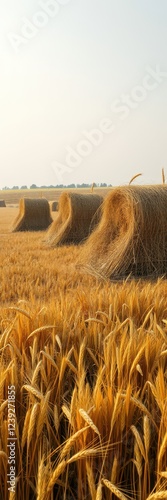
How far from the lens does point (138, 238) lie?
6492 mm

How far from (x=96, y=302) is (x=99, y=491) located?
2111 mm

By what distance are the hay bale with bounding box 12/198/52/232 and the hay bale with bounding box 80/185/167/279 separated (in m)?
9.64

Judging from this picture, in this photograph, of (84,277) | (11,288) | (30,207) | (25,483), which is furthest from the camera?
(30,207)

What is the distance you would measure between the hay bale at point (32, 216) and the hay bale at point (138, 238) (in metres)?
9.64

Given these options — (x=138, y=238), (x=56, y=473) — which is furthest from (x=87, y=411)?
(x=138, y=238)

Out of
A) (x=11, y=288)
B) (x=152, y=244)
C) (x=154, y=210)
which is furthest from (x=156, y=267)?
(x=11, y=288)

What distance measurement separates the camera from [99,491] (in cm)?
94

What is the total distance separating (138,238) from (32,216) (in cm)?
1075

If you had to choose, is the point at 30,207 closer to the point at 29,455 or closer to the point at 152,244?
the point at 152,244

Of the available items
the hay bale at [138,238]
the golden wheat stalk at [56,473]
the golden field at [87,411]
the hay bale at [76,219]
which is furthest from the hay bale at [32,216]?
the golden wheat stalk at [56,473]

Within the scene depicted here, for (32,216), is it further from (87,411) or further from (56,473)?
(56,473)

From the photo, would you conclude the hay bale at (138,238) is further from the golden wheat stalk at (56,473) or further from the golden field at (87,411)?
the golden wheat stalk at (56,473)

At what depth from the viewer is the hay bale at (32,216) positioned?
1642 cm

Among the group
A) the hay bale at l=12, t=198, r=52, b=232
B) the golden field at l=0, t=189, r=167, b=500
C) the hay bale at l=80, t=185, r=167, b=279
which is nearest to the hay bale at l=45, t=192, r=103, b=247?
the hay bale at l=80, t=185, r=167, b=279
